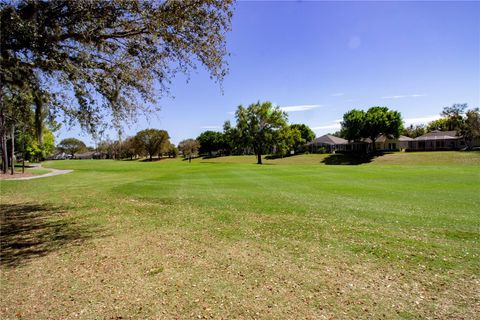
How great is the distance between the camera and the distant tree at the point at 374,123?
62.5 m

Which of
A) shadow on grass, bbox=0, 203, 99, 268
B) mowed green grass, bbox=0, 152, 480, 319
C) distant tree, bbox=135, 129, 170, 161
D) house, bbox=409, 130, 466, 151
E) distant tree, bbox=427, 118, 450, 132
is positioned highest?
distant tree, bbox=427, 118, 450, 132

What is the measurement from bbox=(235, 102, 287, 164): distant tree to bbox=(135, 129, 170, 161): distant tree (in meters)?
46.8

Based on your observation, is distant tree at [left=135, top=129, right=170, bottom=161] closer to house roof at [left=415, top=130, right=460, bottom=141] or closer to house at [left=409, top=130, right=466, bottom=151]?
house at [left=409, top=130, right=466, bottom=151]

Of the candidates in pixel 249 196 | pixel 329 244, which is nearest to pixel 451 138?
pixel 249 196

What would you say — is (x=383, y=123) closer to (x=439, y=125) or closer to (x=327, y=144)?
(x=327, y=144)

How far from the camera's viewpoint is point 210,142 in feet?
396

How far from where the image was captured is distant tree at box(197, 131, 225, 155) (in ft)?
390

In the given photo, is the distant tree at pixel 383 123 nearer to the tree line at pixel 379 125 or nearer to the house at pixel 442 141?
the tree line at pixel 379 125

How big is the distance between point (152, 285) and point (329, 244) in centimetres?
462

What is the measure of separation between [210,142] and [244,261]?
378 feet

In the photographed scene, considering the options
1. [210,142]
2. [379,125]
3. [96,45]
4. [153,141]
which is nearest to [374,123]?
[379,125]

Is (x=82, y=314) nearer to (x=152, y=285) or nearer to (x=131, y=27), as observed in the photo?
(x=152, y=285)

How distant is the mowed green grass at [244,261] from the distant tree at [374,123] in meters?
53.7

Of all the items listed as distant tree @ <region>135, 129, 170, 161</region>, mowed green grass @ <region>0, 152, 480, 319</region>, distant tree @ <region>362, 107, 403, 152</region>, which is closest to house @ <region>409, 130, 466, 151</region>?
distant tree @ <region>362, 107, 403, 152</region>
